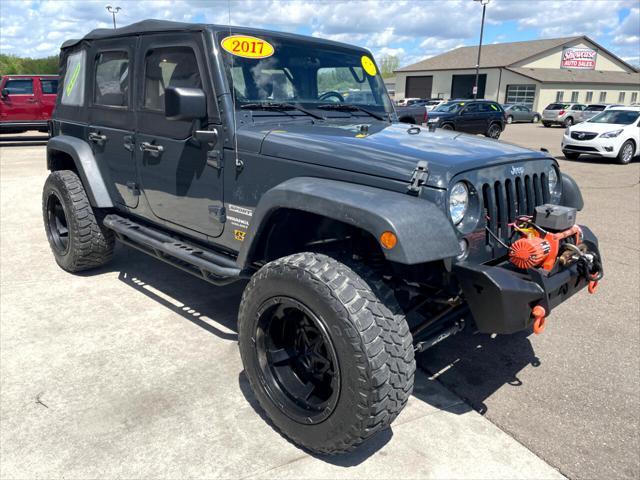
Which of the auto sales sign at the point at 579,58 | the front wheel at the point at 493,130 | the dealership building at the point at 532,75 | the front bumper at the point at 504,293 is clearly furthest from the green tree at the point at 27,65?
the auto sales sign at the point at 579,58

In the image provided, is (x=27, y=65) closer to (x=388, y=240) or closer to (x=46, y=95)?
(x=46, y=95)

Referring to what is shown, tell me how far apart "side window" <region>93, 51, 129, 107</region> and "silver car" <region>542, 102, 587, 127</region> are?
97.7ft

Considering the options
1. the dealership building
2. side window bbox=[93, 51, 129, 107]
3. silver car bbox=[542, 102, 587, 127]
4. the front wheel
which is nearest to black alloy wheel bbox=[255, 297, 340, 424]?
side window bbox=[93, 51, 129, 107]

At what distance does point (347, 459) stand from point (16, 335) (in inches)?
99.3

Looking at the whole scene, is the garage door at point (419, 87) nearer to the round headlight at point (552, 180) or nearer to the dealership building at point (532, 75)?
the dealership building at point (532, 75)

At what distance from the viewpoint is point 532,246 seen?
2.49 metres

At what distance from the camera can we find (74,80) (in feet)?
15.5

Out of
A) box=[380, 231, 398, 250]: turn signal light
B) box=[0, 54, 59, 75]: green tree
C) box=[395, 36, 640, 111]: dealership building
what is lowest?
box=[380, 231, 398, 250]: turn signal light

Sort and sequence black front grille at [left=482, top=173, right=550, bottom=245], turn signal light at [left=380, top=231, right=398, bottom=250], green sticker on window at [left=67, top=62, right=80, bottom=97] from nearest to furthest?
1. turn signal light at [left=380, top=231, right=398, bottom=250]
2. black front grille at [left=482, top=173, right=550, bottom=245]
3. green sticker on window at [left=67, top=62, right=80, bottom=97]

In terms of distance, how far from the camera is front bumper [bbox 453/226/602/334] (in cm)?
228

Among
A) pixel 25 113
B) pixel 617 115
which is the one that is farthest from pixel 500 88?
pixel 25 113

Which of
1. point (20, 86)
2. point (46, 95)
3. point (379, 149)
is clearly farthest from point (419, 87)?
point (379, 149)

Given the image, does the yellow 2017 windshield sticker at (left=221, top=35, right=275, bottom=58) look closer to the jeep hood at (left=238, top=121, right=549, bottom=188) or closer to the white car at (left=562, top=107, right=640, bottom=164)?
the jeep hood at (left=238, top=121, right=549, bottom=188)

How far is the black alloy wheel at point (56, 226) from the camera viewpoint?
16.3 ft
